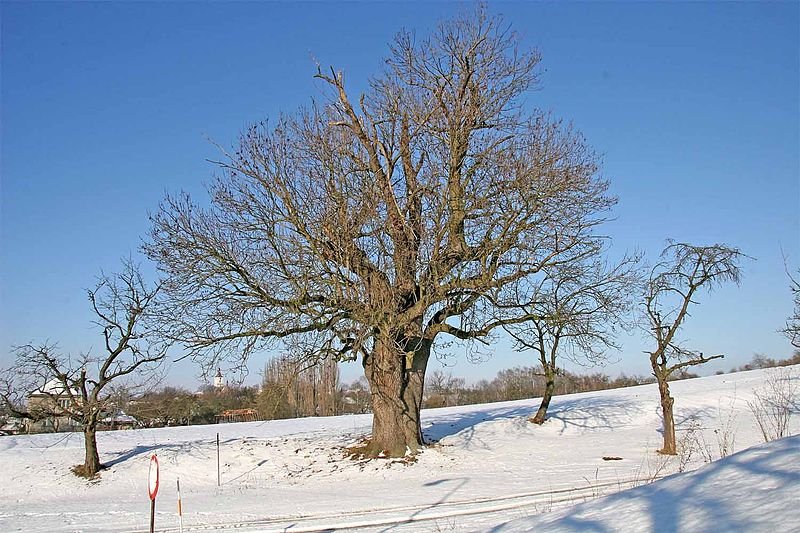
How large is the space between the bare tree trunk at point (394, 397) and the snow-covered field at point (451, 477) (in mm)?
730

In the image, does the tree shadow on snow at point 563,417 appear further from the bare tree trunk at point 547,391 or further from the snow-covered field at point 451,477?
the bare tree trunk at point 547,391

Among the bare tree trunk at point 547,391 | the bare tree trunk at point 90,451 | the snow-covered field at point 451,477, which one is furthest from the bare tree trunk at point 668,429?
the bare tree trunk at point 90,451

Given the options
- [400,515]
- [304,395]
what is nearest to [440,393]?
[304,395]

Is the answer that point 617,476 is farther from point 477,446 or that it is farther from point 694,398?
point 694,398

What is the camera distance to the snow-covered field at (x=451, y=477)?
5078mm

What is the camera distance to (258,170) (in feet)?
62.7

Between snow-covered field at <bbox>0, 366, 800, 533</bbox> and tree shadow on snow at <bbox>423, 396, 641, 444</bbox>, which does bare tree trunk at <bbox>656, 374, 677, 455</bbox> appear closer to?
snow-covered field at <bbox>0, 366, 800, 533</bbox>

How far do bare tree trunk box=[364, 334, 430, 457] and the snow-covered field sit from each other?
2.39 feet

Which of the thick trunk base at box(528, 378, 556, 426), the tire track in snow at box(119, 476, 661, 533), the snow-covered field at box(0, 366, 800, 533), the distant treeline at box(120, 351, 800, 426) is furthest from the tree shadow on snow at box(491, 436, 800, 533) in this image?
the thick trunk base at box(528, 378, 556, 426)

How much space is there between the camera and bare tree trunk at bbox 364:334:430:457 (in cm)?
2033

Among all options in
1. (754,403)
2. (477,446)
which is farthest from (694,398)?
(477,446)

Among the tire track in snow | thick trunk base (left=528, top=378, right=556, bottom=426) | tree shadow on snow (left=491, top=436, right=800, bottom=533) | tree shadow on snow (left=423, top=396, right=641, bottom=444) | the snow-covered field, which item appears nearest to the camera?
tree shadow on snow (left=491, top=436, right=800, bottom=533)

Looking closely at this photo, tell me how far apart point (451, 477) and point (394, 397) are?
10.9ft

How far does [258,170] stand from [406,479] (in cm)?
971
